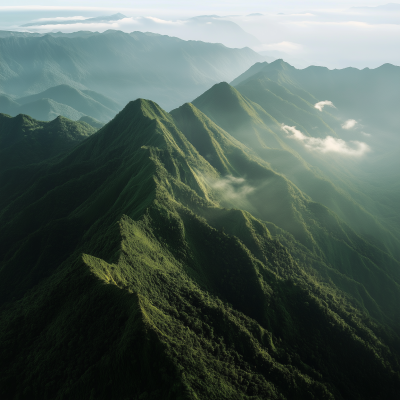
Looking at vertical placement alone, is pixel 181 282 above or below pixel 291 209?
below

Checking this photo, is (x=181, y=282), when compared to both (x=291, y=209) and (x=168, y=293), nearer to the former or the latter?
(x=168, y=293)

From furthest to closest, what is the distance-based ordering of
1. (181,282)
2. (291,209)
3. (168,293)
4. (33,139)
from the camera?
(33,139) < (291,209) < (181,282) < (168,293)

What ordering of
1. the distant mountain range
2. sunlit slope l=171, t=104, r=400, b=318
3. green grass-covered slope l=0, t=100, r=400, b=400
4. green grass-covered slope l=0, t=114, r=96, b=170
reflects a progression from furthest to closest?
green grass-covered slope l=0, t=114, r=96, b=170, sunlit slope l=171, t=104, r=400, b=318, the distant mountain range, green grass-covered slope l=0, t=100, r=400, b=400

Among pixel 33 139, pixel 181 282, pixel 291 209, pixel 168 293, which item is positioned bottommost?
pixel 168 293

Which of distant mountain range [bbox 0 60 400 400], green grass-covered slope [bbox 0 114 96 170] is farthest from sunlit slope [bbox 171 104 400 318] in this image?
green grass-covered slope [bbox 0 114 96 170]

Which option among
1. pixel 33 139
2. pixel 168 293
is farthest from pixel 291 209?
pixel 33 139

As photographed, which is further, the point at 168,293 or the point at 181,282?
the point at 181,282

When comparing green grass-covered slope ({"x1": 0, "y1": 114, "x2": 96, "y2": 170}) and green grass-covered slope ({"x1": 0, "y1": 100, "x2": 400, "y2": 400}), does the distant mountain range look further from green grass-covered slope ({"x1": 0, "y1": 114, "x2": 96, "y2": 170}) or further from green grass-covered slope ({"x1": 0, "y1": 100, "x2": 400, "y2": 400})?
green grass-covered slope ({"x1": 0, "y1": 114, "x2": 96, "y2": 170})
